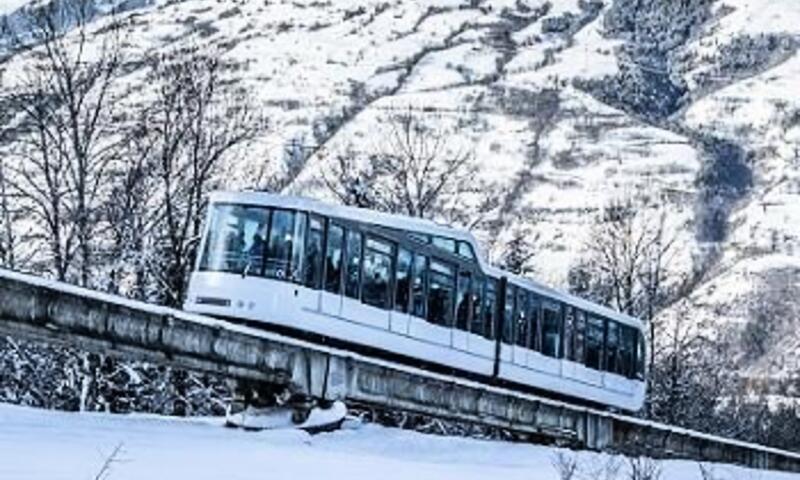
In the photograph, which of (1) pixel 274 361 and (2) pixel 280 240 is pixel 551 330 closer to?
(2) pixel 280 240

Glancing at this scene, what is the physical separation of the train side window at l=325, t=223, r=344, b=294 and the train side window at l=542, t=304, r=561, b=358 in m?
8.92

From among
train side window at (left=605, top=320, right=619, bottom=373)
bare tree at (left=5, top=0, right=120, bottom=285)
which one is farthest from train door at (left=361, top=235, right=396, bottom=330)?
train side window at (left=605, top=320, right=619, bottom=373)

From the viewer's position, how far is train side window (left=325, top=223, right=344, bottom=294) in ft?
70.2

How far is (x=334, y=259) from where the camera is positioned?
21547mm

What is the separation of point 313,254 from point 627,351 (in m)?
15.0

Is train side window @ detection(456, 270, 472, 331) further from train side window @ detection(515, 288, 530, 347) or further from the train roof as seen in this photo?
train side window @ detection(515, 288, 530, 347)

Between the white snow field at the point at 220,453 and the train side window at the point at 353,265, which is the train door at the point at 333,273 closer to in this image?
the train side window at the point at 353,265

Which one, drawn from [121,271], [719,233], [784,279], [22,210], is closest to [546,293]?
[121,271]

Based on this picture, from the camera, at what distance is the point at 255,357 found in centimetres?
1925

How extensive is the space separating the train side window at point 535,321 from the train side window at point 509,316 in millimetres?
823

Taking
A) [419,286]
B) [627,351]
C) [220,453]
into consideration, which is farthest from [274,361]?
[627,351]

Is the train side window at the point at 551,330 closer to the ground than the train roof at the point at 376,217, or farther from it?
closer to the ground

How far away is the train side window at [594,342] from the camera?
3144cm

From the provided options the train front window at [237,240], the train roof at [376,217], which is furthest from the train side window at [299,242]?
the train front window at [237,240]
